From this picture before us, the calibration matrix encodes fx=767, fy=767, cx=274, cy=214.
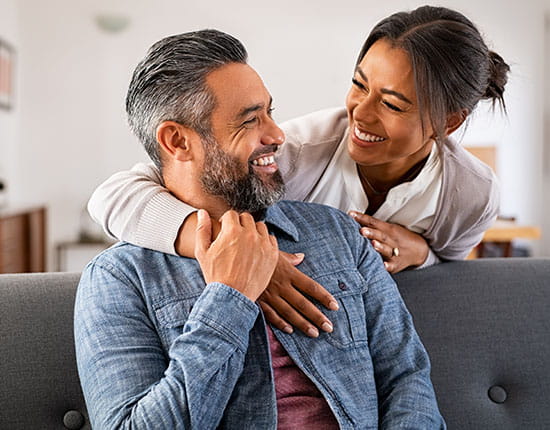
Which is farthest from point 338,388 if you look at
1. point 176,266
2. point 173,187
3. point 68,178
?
point 68,178

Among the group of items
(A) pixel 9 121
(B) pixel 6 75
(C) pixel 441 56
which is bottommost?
(A) pixel 9 121

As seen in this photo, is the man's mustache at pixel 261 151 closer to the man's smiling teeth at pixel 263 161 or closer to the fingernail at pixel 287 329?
the man's smiling teeth at pixel 263 161

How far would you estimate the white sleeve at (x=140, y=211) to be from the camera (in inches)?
53.6

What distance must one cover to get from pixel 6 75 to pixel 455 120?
4427 millimetres

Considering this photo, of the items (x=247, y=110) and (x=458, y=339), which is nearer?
(x=247, y=110)

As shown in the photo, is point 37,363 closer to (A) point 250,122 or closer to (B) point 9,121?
(A) point 250,122

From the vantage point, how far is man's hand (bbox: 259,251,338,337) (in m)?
1.35

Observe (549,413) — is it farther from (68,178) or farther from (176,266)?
(68,178)

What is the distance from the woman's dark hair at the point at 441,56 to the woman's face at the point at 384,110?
20 millimetres

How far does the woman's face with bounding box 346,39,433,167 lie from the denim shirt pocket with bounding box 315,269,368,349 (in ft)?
0.95

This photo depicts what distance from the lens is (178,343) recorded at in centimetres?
119

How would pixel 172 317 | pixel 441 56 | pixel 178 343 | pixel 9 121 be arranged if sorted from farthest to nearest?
1. pixel 9 121
2. pixel 441 56
3. pixel 172 317
4. pixel 178 343

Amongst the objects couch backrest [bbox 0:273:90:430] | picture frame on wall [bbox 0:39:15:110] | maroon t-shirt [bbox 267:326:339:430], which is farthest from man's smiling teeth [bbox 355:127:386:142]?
picture frame on wall [bbox 0:39:15:110]

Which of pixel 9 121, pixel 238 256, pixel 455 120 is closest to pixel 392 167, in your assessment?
pixel 455 120
